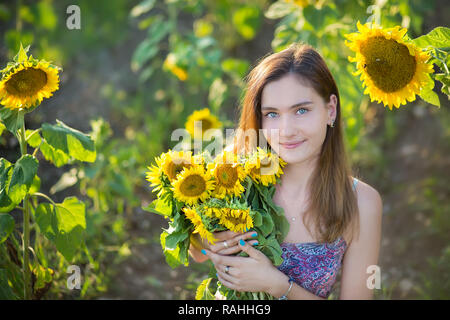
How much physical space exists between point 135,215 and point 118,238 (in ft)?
0.88

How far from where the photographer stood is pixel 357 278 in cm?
147

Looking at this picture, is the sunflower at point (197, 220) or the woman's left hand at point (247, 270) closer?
the sunflower at point (197, 220)

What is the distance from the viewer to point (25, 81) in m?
1.27

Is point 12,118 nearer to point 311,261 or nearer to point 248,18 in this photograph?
point 311,261

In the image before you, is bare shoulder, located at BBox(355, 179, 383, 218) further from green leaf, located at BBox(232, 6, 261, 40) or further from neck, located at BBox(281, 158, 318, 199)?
green leaf, located at BBox(232, 6, 261, 40)

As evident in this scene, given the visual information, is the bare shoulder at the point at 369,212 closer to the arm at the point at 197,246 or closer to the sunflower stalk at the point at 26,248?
the arm at the point at 197,246

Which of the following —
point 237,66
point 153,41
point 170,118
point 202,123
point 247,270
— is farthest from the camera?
point 170,118

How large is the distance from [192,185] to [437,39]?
75 centimetres

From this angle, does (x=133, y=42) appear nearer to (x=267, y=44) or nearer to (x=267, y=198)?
(x=267, y=44)

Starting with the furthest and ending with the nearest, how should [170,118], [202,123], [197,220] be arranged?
[170,118] → [202,123] → [197,220]

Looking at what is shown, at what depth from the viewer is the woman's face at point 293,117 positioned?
1.37 meters

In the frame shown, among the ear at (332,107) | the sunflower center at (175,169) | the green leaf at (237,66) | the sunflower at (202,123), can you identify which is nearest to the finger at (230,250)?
the sunflower center at (175,169)

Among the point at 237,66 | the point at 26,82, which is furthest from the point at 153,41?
the point at 26,82

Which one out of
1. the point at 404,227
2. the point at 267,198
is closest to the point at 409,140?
the point at 404,227
